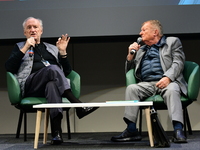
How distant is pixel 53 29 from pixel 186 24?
137 centimetres

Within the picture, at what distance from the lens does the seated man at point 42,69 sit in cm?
279

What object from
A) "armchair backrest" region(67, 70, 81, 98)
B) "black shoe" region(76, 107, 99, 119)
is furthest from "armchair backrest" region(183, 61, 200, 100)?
"armchair backrest" region(67, 70, 81, 98)

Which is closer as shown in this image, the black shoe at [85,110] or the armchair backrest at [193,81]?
the black shoe at [85,110]

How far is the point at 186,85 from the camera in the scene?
3.11m

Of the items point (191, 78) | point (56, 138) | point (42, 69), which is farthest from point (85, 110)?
point (191, 78)

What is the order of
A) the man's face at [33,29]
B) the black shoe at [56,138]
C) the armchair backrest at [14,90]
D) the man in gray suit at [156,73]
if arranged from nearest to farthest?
the black shoe at [56,138]
the man in gray suit at [156,73]
the armchair backrest at [14,90]
the man's face at [33,29]

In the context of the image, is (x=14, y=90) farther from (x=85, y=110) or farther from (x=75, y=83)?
(x=85, y=110)

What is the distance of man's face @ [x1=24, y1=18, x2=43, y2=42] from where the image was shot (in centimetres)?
345

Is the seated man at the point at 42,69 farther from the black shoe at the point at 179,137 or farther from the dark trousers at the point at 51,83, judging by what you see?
the black shoe at the point at 179,137

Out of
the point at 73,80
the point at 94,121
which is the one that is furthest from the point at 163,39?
the point at 94,121

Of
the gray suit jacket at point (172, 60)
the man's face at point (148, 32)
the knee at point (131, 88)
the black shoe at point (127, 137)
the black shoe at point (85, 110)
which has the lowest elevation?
the black shoe at point (127, 137)

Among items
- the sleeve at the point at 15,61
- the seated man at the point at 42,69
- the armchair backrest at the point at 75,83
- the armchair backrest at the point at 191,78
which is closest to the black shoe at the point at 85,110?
the seated man at the point at 42,69

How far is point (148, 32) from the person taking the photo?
3314mm

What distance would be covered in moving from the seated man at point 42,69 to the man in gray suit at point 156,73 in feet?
1.43
